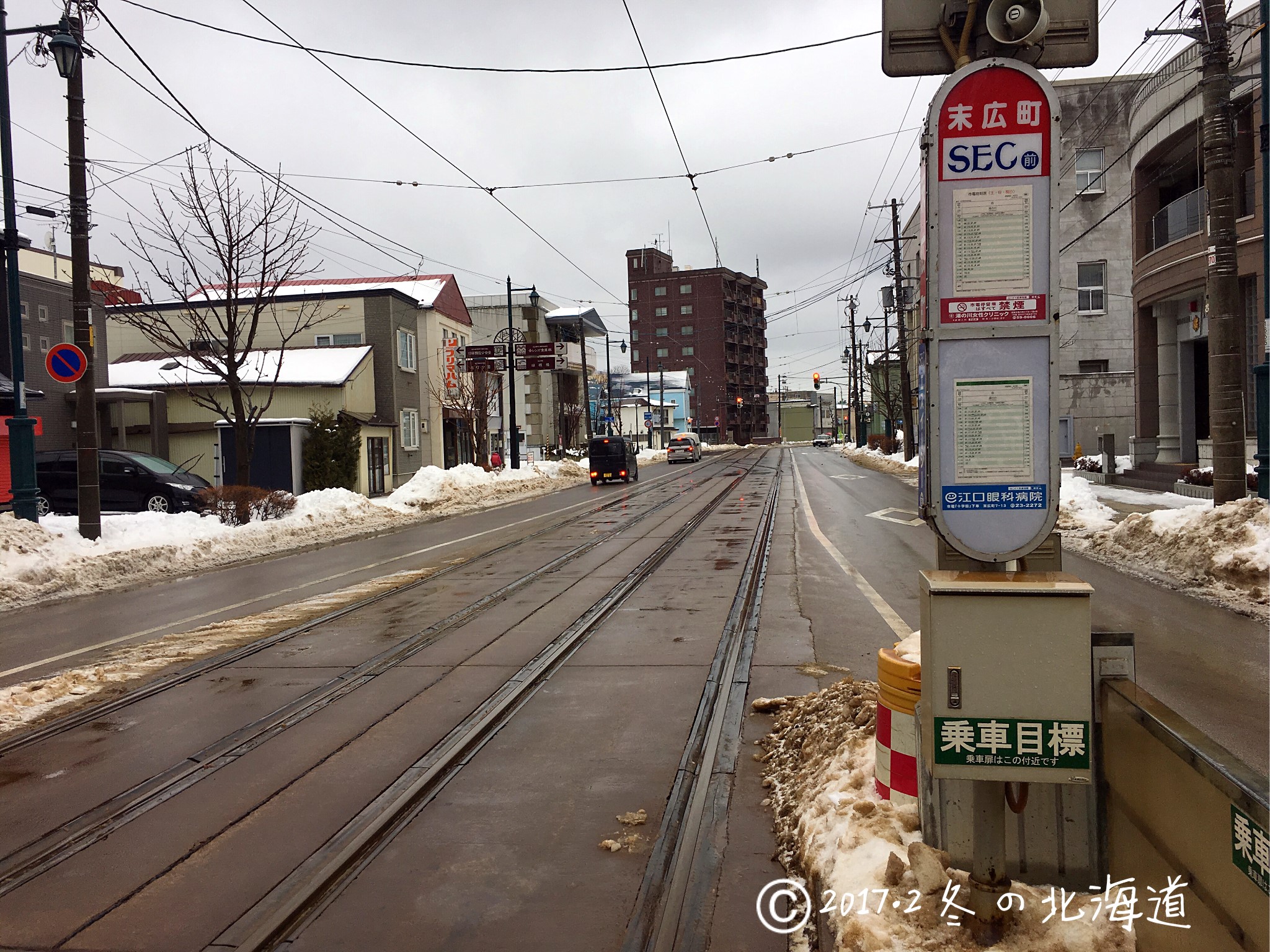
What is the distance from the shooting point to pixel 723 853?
450cm

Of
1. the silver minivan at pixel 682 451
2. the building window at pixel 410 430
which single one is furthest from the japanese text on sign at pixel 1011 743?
the silver minivan at pixel 682 451

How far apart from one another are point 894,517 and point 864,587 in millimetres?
9689

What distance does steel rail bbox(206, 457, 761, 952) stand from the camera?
3854mm

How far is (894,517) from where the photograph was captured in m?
20.9

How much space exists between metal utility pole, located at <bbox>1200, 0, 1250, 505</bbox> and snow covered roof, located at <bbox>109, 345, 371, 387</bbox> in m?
27.1

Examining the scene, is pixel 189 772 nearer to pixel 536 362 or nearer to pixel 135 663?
pixel 135 663

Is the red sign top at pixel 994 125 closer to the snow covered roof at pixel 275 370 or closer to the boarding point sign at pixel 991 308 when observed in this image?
the boarding point sign at pixel 991 308

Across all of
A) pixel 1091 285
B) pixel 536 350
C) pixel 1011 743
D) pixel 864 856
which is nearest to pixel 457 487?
pixel 536 350

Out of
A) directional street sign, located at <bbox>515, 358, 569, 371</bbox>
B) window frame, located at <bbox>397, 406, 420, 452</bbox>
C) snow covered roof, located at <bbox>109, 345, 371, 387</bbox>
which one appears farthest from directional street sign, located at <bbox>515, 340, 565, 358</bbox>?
snow covered roof, located at <bbox>109, 345, 371, 387</bbox>

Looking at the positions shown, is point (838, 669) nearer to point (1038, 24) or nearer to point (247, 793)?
point (247, 793)

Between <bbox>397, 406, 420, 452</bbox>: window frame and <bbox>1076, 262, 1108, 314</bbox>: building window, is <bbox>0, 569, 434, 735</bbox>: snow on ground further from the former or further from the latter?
<bbox>1076, 262, 1108, 314</bbox>: building window

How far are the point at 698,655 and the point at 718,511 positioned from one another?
1542 cm

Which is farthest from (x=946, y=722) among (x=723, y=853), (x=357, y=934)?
(x=357, y=934)

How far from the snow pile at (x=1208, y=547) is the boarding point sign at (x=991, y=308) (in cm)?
828
